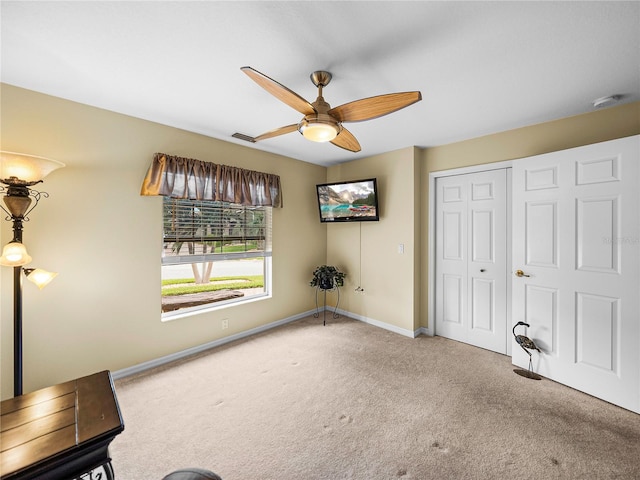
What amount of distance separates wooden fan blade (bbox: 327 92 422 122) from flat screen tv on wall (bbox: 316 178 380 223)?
1.81 metres

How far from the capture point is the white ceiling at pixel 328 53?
51.9 inches

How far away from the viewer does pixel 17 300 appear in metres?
1.84

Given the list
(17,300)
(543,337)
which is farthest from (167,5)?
(543,337)

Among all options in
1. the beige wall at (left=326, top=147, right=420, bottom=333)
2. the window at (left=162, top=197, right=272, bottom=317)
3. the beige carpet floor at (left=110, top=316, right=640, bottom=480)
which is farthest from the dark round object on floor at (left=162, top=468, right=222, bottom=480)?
the beige wall at (left=326, top=147, right=420, bottom=333)

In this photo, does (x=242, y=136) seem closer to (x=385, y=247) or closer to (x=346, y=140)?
(x=346, y=140)

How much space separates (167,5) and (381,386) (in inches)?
118

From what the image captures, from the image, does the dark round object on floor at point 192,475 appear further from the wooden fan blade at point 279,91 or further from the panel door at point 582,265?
the panel door at point 582,265

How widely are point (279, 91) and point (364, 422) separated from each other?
7.46 ft

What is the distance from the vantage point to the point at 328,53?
161cm

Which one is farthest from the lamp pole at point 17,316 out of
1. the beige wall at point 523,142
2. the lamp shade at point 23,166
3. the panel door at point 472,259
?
the panel door at point 472,259

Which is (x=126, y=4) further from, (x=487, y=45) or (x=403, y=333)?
(x=403, y=333)

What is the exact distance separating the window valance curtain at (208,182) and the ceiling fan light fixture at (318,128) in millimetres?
1623

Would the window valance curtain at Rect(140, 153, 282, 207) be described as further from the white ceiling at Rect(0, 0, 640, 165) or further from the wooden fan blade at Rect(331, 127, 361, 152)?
the wooden fan blade at Rect(331, 127, 361, 152)

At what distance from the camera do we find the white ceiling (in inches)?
51.9
